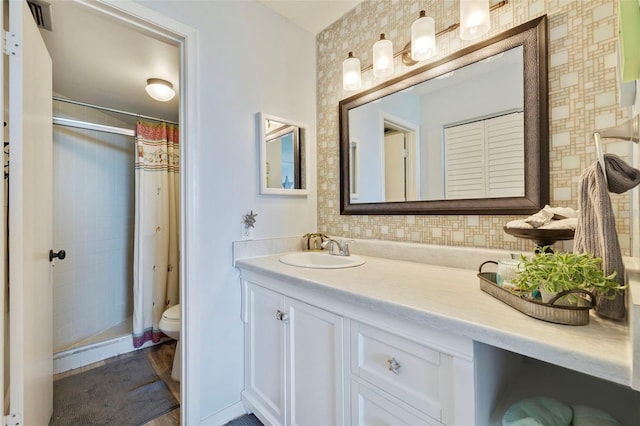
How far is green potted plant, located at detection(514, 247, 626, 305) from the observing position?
58 centimetres

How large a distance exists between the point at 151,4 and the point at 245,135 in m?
0.69

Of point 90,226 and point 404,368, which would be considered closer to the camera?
point 404,368

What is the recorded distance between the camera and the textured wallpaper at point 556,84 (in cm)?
93

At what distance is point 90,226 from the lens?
2.35 meters

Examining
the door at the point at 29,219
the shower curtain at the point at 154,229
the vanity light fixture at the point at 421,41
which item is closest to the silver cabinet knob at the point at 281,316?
the door at the point at 29,219

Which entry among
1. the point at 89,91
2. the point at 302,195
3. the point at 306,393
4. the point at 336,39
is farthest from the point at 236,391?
the point at 89,91


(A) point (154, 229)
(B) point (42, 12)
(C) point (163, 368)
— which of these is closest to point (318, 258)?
(C) point (163, 368)

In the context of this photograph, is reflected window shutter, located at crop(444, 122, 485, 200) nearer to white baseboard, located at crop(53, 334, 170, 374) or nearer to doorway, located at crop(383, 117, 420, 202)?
doorway, located at crop(383, 117, 420, 202)

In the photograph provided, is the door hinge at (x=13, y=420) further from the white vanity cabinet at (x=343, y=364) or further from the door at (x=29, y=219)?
the white vanity cabinet at (x=343, y=364)

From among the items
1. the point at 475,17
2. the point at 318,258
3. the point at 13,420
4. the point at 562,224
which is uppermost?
the point at 475,17

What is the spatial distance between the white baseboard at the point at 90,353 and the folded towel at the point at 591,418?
8.89 feet

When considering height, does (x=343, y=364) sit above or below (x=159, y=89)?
below

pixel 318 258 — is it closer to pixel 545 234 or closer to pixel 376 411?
pixel 376 411

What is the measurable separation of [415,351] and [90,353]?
244 centimetres
